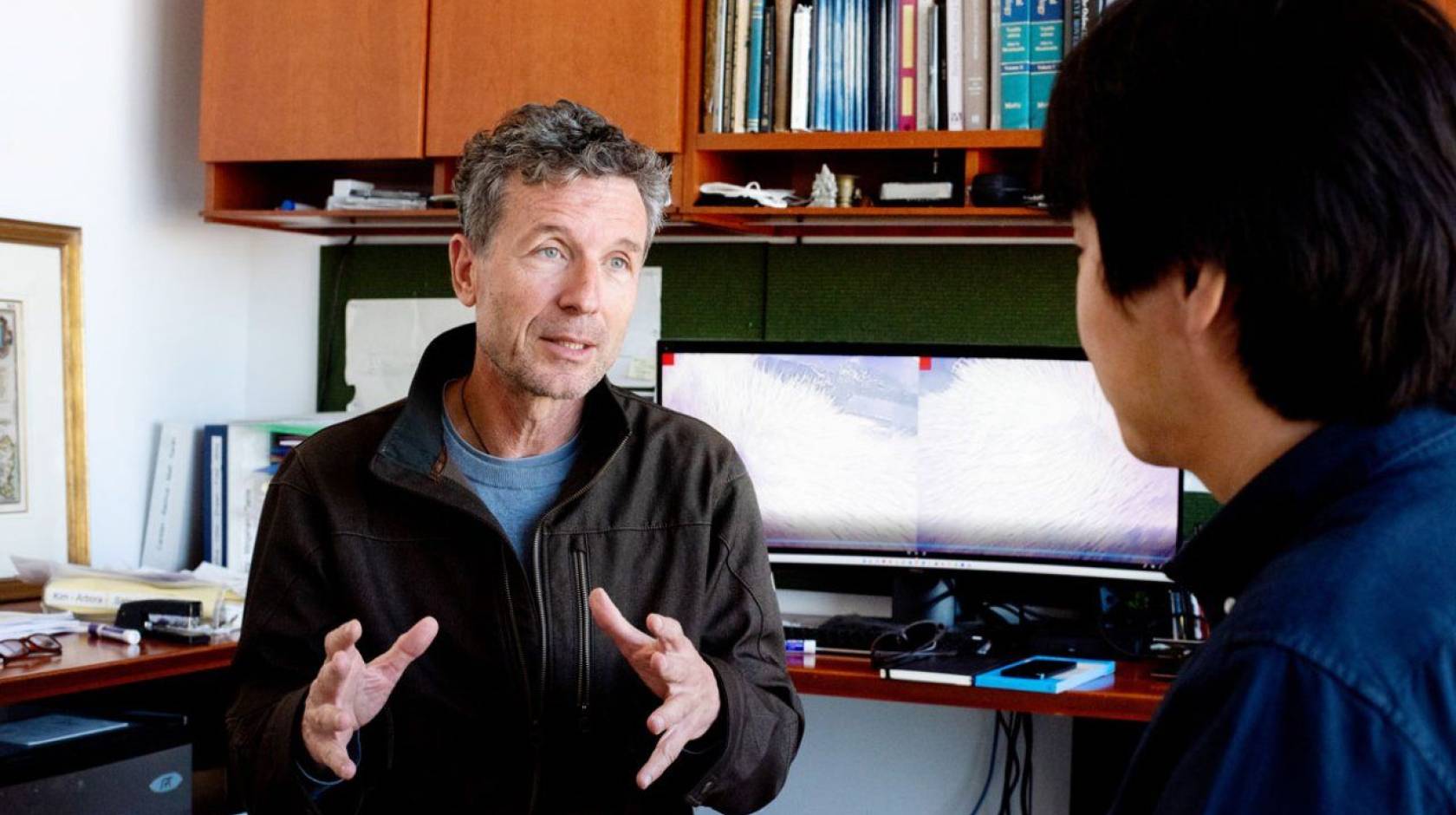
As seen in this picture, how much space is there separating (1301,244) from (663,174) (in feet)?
4.29

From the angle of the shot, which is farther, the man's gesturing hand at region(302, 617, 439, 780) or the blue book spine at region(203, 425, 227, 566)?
the blue book spine at region(203, 425, 227, 566)

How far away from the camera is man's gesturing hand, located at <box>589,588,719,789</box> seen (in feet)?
5.10

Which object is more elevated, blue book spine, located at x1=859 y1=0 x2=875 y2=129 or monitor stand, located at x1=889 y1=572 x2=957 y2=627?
blue book spine, located at x1=859 y1=0 x2=875 y2=129

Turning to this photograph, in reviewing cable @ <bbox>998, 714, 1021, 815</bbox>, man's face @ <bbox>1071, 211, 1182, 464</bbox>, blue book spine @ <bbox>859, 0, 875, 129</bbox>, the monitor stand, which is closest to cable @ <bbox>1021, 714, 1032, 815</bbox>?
cable @ <bbox>998, 714, 1021, 815</bbox>

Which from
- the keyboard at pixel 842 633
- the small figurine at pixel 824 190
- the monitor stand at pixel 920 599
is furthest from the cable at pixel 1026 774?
the small figurine at pixel 824 190

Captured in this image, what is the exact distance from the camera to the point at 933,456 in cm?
271

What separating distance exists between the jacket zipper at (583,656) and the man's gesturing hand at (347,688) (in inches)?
9.2

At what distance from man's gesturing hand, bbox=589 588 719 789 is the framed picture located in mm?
1597

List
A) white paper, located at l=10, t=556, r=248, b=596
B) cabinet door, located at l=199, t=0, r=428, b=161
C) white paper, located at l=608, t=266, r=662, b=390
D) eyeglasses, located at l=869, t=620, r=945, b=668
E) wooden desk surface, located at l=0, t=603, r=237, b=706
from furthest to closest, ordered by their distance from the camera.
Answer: white paper, located at l=608, t=266, r=662, b=390
cabinet door, located at l=199, t=0, r=428, b=161
white paper, located at l=10, t=556, r=248, b=596
eyeglasses, located at l=869, t=620, r=945, b=668
wooden desk surface, located at l=0, t=603, r=237, b=706

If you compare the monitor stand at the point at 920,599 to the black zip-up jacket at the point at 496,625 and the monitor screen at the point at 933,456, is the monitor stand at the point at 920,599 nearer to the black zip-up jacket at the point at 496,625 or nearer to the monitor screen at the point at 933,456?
the monitor screen at the point at 933,456

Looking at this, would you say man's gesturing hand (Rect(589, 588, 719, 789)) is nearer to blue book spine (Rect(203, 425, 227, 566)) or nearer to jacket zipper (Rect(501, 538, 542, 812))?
jacket zipper (Rect(501, 538, 542, 812))

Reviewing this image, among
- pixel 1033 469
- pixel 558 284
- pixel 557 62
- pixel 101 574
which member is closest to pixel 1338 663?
pixel 558 284

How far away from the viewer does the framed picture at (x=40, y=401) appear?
276 centimetres

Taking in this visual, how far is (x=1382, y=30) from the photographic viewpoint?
727 mm
